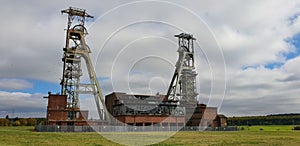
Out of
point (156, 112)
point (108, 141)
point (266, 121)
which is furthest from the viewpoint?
point (266, 121)

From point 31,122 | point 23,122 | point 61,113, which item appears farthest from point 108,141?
point 23,122

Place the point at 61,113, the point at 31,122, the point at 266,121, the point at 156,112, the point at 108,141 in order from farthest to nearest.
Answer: the point at 266,121 < the point at 31,122 < the point at 156,112 < the point at 61,113 < the point at 108,141

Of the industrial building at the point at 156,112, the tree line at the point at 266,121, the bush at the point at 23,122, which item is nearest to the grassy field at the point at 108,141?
the industrial building at the point at 156,112

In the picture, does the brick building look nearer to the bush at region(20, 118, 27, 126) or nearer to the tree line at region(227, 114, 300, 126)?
the bush at region(20, 118, 27, 126)

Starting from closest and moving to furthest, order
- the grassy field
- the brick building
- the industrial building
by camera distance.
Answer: the grassy field → the brick building → the industrial building

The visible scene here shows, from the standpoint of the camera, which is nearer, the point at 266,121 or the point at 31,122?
the point at 31,122

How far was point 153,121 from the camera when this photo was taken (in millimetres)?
72500

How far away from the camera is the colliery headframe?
6525 cm

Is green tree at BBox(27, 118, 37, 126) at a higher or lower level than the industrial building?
lower

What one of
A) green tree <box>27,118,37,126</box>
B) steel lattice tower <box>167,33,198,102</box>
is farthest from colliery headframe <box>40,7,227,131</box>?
green tree <box>27,118,37,126</box>

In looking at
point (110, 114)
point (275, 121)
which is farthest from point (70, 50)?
point (275, 121)

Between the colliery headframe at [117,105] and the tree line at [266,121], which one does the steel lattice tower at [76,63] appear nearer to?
the colliery headframe at [117,105]

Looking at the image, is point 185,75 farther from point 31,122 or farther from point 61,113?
point 31,122

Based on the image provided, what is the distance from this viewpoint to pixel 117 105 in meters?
76.9
